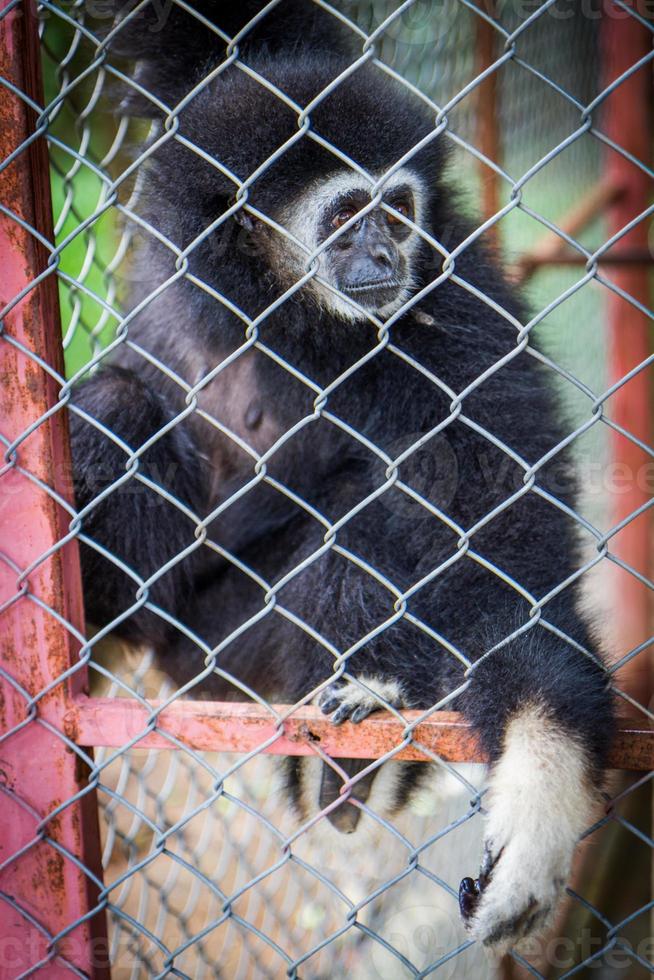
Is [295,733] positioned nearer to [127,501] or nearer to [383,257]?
[127,501]

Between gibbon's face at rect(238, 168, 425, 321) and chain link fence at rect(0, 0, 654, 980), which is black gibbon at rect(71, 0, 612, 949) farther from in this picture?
chain link fence at rect(0, 0, 654, 980)

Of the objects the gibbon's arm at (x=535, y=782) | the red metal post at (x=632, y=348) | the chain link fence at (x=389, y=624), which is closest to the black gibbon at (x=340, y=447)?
the gibbon's arm at (x=535, y=782)

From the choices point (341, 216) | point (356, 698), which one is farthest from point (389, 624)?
point (341, 216)

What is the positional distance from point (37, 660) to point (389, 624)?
2.83 ft

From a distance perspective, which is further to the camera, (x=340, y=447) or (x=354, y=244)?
(x=340, y=447)

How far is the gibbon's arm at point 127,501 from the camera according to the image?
2678 mm

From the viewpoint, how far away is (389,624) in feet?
5.74

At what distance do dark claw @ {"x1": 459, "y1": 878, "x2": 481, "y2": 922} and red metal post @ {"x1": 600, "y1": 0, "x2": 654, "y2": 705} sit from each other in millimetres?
2085

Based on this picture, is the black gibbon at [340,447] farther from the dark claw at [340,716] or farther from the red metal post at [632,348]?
the red metal post at [632,348]

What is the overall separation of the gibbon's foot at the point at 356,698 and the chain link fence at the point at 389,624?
0.10m

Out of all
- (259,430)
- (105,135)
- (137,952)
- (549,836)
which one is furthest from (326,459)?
(105,135)

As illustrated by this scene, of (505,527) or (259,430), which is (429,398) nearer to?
(505,527)

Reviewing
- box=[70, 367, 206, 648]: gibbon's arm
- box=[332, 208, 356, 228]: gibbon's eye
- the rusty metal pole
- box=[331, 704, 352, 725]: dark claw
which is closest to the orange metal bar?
box=[331, 704, 352, 725]: dark claw

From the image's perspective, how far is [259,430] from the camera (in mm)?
3141
